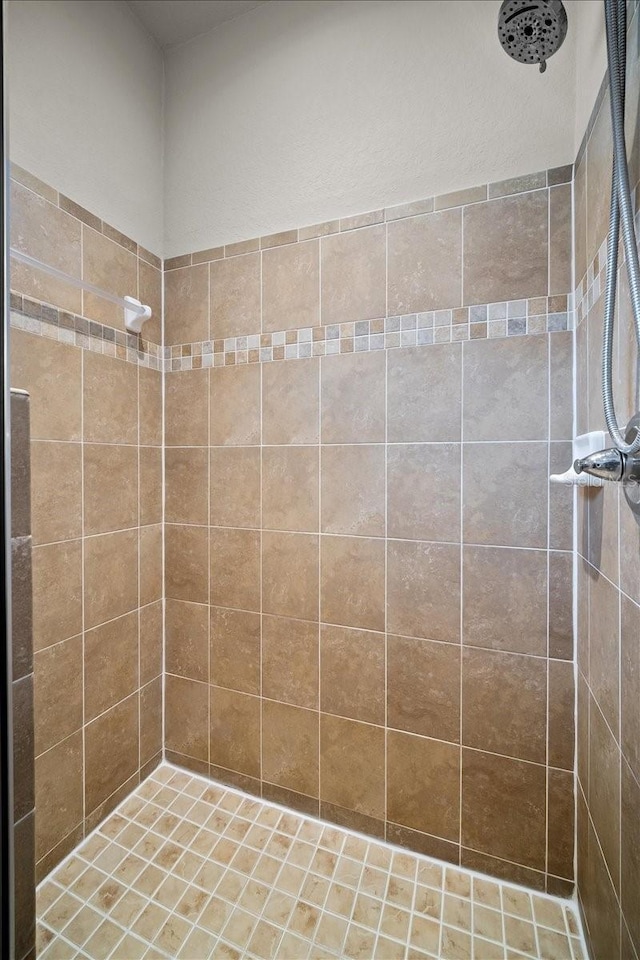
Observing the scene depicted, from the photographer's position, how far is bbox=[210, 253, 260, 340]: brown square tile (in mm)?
1355

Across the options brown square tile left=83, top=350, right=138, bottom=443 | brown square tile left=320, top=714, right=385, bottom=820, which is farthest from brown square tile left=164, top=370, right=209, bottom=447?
brown square tile left=320, top=714, right=385, bottom=820

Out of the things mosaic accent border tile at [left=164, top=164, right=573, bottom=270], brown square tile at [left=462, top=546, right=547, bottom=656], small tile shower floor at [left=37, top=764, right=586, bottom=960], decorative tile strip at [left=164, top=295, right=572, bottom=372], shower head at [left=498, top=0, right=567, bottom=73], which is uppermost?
shower head at [left=498, top=0, right=567, bottom=73]

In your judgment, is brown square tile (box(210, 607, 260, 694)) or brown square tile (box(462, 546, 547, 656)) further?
brown square tile (box(210, 607, 260, 694))

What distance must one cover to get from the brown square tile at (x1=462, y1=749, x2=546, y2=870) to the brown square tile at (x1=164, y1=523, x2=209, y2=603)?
0.92 meters

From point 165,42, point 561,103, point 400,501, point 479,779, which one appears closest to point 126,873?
point 479,779

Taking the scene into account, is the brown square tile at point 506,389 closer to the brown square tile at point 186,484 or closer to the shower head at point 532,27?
the shower head at point 532,27

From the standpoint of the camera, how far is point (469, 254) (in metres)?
1.12

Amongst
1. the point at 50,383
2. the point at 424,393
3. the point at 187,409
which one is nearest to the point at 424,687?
the point at 424,393

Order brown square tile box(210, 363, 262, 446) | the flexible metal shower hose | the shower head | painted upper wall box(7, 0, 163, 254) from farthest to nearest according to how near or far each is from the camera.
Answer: brown square tile box(210, 363, 262, 446)
painted upper wall box(7, 0, 163, 254)
the shower head
the flexible metal shower hose

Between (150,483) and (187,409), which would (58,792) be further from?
(187,409)

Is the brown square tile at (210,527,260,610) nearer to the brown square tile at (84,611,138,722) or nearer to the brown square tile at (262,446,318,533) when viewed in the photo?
the brown square tile at (262,446,318,533)

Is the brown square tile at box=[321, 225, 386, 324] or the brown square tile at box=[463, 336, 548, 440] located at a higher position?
the brown square tile at box=[321, 225, 386, 324]

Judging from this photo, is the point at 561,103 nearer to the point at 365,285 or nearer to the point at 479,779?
the point at 365,285

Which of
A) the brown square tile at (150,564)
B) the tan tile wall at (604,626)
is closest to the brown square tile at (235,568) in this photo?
the brown square tile at (150,564)
